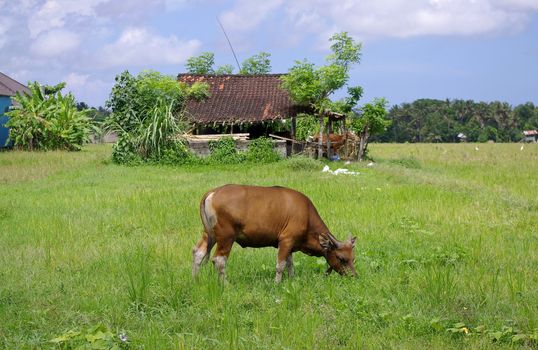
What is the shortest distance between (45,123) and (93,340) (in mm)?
28935

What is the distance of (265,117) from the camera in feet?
80.6

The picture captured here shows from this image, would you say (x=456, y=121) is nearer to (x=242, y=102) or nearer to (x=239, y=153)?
(x=242, y=102)

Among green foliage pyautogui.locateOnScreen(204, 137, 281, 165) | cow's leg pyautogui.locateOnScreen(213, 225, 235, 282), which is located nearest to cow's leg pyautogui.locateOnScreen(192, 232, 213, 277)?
cow's leg pyautogui.locateOnScreen(213, 225, 235, 282)

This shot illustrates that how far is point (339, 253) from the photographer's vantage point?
738 cm

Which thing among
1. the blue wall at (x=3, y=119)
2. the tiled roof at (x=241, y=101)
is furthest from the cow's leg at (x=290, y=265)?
the blue wall at (x=3, y=119)

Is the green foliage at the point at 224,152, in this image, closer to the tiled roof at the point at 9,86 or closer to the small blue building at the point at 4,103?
the small blue building at the point at 4,103

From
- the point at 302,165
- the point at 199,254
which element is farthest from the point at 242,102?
the point at 199,254

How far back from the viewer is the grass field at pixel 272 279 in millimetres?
5582

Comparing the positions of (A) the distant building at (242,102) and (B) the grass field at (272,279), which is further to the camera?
(A) the distant building at (242,102)

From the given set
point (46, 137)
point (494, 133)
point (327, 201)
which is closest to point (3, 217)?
point (327, 201)

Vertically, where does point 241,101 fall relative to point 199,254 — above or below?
above

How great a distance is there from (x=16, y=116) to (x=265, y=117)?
14751 mm

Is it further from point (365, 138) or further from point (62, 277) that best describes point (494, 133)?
point (62, 277)

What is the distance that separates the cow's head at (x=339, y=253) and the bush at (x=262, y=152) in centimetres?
1557
